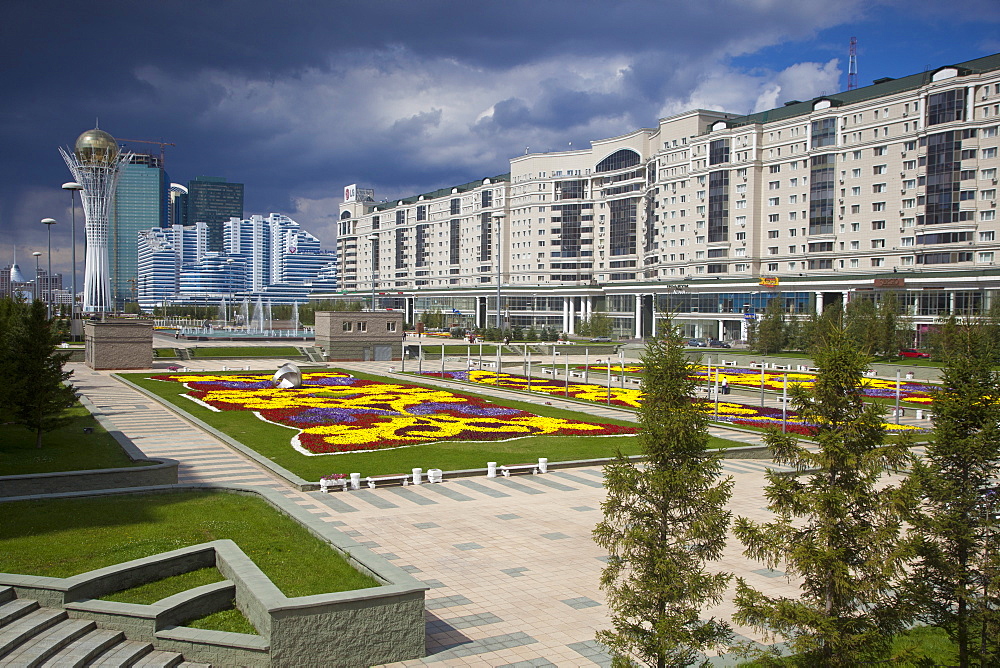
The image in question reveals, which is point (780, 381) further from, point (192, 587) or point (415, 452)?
point (192, 587)

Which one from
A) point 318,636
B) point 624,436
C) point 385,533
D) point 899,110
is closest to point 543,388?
point 624,436

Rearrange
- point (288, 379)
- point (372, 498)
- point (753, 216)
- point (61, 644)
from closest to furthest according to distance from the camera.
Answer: point (61, 644)
point (372, 498)
point (288, 379)
point (753, 216)

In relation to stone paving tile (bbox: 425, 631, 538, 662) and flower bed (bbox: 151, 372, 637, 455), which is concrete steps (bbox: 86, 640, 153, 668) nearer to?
stone paving tile (bbox: 425, 631, 538, 662)

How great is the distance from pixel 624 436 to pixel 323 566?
2067cm

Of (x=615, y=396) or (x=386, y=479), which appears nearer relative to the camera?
(x=386, y=479)

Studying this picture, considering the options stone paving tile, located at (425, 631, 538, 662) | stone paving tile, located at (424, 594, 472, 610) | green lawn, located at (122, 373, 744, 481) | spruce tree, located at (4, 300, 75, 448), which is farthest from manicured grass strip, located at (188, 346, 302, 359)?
stone paving tile, located at (425, 631, 538, 662)

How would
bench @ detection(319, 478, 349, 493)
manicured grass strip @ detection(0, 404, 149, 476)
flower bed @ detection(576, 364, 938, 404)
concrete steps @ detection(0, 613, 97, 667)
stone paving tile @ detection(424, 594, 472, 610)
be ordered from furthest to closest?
1. flower bed @ detection(576, 364, 938, 404)
2. bench @ detection(319, 478, 349, 493)
3. manicured grass strip @ detection(0, 404, 149, 476)
4. stone paving tile @ detection(424, 594, 472, 610)
5. concrete steps @ detection(0, 613, 97, 667)

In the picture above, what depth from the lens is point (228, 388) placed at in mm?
45125

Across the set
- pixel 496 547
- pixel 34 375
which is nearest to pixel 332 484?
pixel 496 547

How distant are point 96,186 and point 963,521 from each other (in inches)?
5050

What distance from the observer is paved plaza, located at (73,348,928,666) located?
36.8 feet

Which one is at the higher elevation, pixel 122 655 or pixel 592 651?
pixel 122 655

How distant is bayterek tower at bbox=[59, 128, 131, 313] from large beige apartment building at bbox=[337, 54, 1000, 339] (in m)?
57.3

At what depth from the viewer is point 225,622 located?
1060 cm
